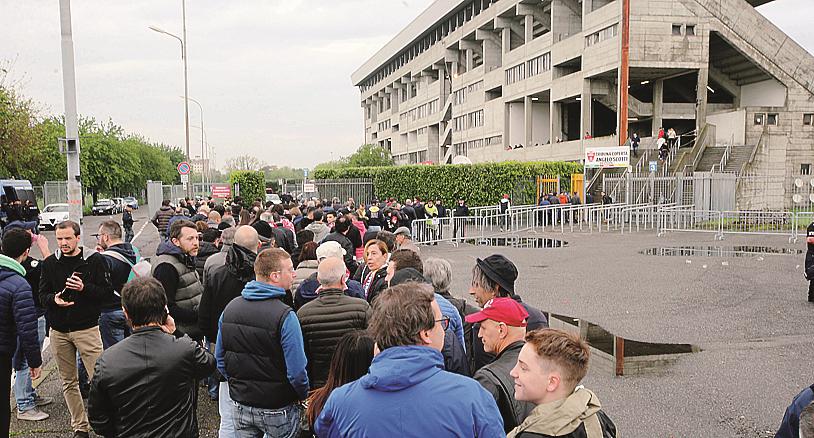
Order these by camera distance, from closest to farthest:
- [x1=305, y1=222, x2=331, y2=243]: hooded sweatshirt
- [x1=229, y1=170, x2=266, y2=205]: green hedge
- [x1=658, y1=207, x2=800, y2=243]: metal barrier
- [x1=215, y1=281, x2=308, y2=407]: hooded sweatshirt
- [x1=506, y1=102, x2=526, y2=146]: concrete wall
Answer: [x1=215, y1=281, x2=308, y2=407]: hooded sweatshirt, [x1=305, y1=222, x2=331, y2=243]: hooded sweatshirt, [x1=658, y1=207, x2=800, y2=243]: metal barrier, [x1=229, y1=170, x2=266, y2=205]: green hedge, [x1=506, y1=102, x2=526, y2=146]: concrete wall

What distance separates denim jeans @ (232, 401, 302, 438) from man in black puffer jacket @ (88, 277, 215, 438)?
48 cm

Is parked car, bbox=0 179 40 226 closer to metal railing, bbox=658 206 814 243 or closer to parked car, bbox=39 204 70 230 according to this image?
parked car, bbox=39 204 70 230

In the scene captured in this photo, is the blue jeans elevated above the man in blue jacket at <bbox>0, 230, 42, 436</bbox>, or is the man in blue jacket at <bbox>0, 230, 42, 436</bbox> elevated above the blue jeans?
the man in blue jacket at <bbox>0, 230, 42, 436</bbox>

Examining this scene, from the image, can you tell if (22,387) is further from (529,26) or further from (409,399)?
(529,26)

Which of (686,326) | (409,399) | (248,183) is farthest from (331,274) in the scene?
(248,183)

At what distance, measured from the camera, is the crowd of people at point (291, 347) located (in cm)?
244

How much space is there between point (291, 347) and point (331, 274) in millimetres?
580

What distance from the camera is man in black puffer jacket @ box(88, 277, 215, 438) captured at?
3.49 meters

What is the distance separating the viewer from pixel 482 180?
108ft

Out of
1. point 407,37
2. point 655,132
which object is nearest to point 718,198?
point 655,132

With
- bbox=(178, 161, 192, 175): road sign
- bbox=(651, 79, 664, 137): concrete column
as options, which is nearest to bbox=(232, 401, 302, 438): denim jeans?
bbox=(178, 161, 192, 175): road sign

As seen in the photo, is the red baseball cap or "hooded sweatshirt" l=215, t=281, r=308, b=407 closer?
the red baseball cap

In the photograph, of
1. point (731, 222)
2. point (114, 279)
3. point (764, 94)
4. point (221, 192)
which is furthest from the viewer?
point (764, 94)

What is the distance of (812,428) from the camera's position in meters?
2.12
